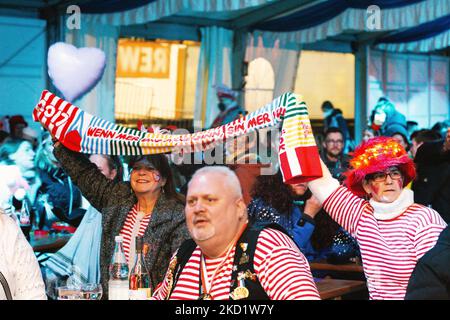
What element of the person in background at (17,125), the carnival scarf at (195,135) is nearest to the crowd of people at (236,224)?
the carnival scarf at (195,135)

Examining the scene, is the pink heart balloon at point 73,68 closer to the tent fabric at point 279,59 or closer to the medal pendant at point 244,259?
the medal pendant at point 244,259

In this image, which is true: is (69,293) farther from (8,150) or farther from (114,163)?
(8,150)

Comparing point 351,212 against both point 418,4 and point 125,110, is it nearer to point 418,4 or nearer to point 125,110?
point 418,4

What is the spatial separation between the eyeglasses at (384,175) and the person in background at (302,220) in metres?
1.28

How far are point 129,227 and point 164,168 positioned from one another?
1.27ft

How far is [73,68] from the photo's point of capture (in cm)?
590

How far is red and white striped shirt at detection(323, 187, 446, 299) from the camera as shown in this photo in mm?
3910

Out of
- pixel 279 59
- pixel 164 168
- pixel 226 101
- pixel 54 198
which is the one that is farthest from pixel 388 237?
pixel 279 59

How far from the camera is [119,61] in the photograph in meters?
14.3

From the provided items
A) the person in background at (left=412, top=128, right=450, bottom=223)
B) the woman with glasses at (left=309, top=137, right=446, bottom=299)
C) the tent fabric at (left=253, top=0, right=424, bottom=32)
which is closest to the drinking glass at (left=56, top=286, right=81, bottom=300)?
the woman with glasses at (left=309, top=137, right=446, bottom=299)

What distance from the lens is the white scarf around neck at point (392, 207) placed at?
4.06 m

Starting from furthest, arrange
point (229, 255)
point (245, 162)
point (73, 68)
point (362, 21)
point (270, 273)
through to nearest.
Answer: point (362, 21) → point (245, 162) → point (73, 68) → point (229, 255) → point (270, 273)

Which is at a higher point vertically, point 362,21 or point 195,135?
point 362,21

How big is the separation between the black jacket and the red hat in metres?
1.64
